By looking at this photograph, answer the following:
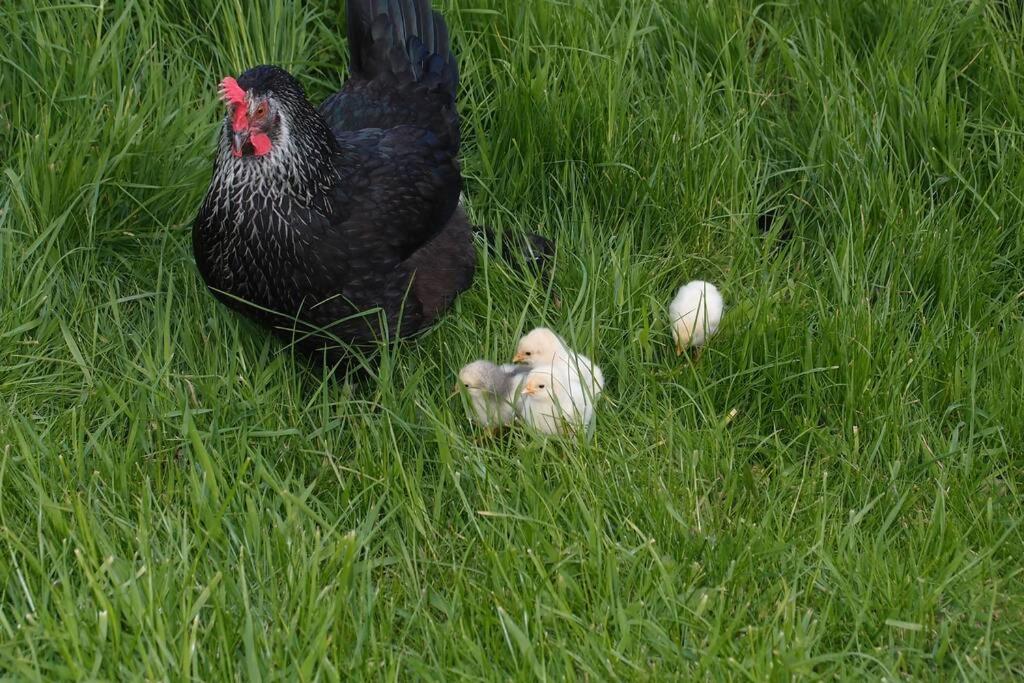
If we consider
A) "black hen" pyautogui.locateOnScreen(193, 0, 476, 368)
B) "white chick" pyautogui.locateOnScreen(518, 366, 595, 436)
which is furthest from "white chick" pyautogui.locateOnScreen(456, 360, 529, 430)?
"black hen" pyautogui.locateOnScreen(193, 0, 476, 368)

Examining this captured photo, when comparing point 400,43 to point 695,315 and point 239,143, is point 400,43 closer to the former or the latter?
point 239,143

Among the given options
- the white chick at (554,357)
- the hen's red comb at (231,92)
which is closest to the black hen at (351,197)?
the hen's red comb at (231,92)

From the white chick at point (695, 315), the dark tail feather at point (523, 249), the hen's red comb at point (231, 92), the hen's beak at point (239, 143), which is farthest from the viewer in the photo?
the dark tail feather at point (523, 249)

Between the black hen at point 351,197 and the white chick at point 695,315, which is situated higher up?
the black hen at point 351,197

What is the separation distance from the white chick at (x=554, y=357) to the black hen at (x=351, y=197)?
0.37 metres

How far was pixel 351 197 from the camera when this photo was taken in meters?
3.67

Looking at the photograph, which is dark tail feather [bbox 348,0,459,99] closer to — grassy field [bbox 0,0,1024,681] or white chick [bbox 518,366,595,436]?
grassy field [bbox 0,0,1024,681]

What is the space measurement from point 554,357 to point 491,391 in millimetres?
243

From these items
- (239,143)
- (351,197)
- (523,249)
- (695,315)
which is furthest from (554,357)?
(239,143)

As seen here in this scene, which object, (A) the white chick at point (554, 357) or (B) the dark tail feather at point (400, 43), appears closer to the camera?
(A) the white chick at point (554, 357)

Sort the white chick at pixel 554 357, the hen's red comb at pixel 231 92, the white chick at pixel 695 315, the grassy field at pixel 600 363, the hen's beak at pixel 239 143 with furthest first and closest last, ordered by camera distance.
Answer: the white chick at pixel 695 315 < the white chick at pixel 554 357 < the hen's beak at pixel 239 143 < the hen's red comb at pixel 231 92 < the grassy field at pixel 600 363

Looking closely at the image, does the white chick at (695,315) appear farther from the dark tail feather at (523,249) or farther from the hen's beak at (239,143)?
the hen's beak at (239,143)

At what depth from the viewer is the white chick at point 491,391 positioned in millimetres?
3402

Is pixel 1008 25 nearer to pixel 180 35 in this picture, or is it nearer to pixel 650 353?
pixel 650 353
